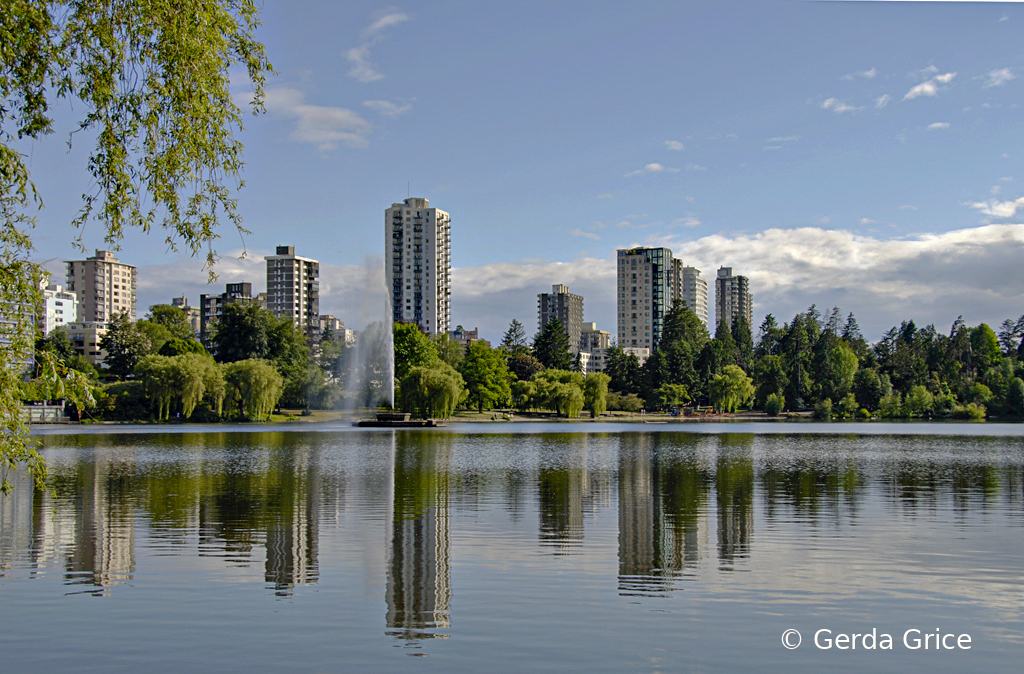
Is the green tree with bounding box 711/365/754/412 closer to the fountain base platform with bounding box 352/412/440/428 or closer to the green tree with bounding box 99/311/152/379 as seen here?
the fountain base platform with bounding box 352/412/440/428

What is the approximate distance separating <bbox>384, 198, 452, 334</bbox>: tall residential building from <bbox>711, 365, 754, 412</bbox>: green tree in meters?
79.7

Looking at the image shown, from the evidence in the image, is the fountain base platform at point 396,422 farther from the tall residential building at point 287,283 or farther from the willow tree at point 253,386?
the tall residential building at point 287,283

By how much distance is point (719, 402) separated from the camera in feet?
369

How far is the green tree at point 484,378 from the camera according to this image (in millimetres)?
94562

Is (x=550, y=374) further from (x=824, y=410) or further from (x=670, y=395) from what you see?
(x=824, y=410)

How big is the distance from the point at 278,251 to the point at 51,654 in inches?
7786

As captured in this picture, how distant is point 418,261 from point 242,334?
85.4 m

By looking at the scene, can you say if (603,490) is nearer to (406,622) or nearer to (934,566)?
(934,566)

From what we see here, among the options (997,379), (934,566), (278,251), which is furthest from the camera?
(278,251)

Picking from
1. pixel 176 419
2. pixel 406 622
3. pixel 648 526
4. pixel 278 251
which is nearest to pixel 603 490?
pixel 648 526

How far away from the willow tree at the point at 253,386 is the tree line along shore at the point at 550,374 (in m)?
0.15

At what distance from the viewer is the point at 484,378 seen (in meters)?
94.8

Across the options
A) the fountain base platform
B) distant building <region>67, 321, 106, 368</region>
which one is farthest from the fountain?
distant building <region>67, 321, 106, 368</region>

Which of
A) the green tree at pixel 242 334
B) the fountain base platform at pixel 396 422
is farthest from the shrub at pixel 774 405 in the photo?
the green tree at pixel 242 334
